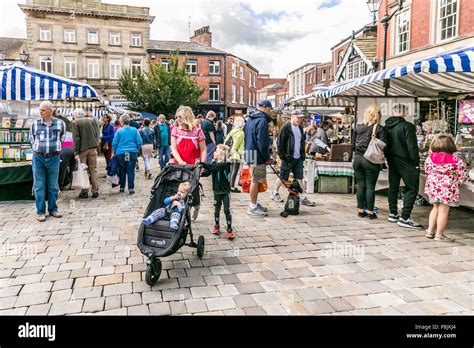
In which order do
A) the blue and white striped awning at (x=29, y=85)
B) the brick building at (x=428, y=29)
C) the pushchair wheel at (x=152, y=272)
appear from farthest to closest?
the brick building at (x=428, y=29)
the blue and white striped awning at (x=29, y=85)
the pushchair wheel at (x=152, y=272)

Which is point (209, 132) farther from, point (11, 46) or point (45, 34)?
point (11, 46)

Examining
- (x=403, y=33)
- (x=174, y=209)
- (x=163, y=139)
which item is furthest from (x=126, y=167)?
(x=403, y=33)

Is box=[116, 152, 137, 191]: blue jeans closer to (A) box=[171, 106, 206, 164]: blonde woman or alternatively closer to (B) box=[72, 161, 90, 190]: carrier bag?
(B) box=[72, 161, 90, 190]: carrier bag

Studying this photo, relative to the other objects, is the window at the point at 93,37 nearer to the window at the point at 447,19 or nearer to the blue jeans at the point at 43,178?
the window at the point at 447,19

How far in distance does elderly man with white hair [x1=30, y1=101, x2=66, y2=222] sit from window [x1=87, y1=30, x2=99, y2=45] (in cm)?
3397

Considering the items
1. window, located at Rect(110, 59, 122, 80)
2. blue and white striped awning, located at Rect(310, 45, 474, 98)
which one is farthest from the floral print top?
window, located at Rect(110, 59, 122, 80)

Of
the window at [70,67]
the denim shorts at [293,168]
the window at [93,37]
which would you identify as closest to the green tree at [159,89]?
the window at [70,67]

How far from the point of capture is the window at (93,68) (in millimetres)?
37062

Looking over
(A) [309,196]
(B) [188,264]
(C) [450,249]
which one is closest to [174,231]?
(B) [188,264]

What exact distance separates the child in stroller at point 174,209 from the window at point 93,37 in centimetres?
3699

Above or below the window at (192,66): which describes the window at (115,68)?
below

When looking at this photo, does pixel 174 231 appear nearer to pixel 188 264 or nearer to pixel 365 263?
Result: pixel 188 264
